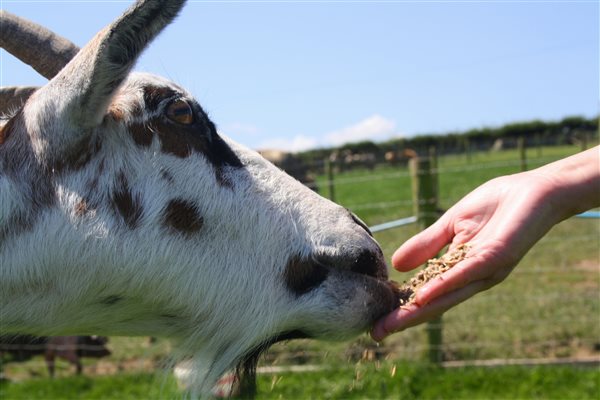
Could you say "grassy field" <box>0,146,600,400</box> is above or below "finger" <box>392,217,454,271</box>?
below

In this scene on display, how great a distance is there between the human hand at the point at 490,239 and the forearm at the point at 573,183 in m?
0.01

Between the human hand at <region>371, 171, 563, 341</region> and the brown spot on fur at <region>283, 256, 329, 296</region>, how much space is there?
259 mm

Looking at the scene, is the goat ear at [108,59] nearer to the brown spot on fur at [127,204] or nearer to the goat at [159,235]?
the goat at [159,235]

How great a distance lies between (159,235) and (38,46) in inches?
43.0

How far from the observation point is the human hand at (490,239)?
213cm

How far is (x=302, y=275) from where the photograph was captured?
2316mm

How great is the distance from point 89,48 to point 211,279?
855mm

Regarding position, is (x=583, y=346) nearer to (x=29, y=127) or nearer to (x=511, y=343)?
(x=511, y=343)

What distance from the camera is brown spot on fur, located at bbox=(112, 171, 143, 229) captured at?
2281mm

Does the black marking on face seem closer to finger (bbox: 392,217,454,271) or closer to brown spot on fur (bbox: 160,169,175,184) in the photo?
brown spot on fur (bbox: 160,169,175,184)

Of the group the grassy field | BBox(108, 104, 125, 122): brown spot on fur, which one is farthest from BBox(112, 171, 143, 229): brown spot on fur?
the grassy field

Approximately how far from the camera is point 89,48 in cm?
215

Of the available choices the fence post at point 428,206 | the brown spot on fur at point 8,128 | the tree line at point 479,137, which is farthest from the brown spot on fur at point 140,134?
the tree line at point 479,137

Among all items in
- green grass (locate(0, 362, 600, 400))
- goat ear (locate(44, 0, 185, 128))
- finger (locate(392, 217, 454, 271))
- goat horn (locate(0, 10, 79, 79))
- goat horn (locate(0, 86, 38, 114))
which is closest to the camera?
goat ear (locate(44, 0, 185, 128))
